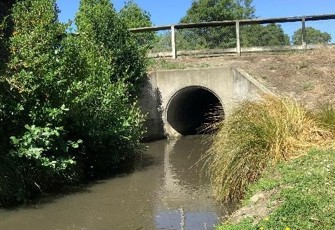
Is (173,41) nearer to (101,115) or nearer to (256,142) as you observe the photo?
(101,115)

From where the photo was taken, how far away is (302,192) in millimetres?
6391

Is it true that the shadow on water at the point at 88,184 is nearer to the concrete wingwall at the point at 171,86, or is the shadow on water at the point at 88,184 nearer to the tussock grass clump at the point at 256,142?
the tussock grass clump at the point at 256,142

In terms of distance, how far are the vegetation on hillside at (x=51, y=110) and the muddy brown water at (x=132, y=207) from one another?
59 cm

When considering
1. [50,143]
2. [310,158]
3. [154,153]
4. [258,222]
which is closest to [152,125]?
[154,153]

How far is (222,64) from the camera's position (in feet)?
62.7

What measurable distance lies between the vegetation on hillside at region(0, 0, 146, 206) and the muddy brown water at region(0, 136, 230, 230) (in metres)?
0.59

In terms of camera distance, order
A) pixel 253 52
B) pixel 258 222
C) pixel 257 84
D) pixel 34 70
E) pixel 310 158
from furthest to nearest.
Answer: pixel 253 52 < pixel 257 84 < pixel 34 70 < pixel 310 158 < pixel 258 222

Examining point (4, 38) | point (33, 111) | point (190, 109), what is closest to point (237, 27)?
point (190, 109)

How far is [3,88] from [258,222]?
5.75 meters

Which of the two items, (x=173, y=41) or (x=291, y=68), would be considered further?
(x=173, y=41)

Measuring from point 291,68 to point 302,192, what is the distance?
12.5 metres

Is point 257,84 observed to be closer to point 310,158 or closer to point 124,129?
point 124,129

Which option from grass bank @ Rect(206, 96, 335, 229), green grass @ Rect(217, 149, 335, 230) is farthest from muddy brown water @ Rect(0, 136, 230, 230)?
green grass @ Rect(217, 149, 335, 230)

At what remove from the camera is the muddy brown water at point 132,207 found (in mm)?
7992
